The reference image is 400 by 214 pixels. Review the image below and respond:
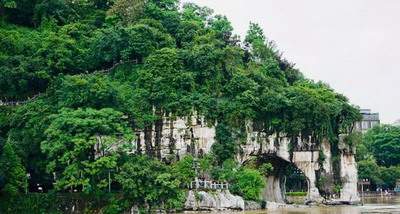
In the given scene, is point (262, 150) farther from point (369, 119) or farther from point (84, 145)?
point (369, 119)

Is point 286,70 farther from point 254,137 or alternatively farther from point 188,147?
point 188,147

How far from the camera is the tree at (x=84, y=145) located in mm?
36438

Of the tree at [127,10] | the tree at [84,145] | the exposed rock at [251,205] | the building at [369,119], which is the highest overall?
the tree at [127,10]

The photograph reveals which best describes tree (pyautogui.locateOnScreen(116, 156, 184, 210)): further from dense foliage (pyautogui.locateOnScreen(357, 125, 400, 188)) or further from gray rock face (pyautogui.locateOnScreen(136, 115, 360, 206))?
dense foliage (pyautogui.locateOnScreen(357, 125, 400, 188))

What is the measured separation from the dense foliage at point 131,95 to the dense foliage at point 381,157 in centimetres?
1943

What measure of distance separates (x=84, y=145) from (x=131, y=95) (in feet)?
30.9

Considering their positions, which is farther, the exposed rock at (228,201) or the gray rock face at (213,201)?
the exposed rock at (228,201)

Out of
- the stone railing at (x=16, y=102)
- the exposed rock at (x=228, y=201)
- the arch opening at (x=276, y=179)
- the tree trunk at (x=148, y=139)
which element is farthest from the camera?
the arch opening at (x=276, y=179)

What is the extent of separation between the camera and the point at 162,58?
46062mm

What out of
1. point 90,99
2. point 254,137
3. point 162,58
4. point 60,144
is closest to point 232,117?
point 254,137

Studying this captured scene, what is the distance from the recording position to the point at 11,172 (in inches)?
1420

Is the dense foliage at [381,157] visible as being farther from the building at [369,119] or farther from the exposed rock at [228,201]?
the exposed rock at [228,201]

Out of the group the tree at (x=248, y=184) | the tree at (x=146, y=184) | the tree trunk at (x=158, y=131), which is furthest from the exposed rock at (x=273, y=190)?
the tree at (x=146, y=184)

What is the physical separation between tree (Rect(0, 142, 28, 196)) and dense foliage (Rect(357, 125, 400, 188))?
44.8m
